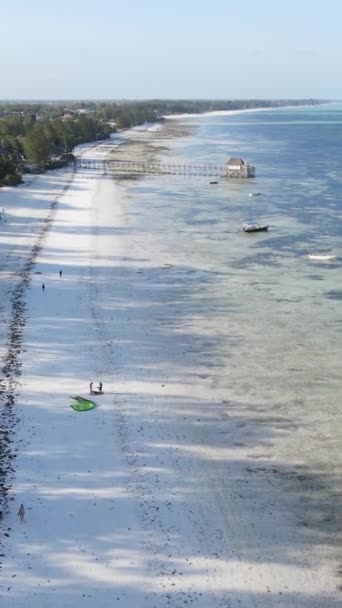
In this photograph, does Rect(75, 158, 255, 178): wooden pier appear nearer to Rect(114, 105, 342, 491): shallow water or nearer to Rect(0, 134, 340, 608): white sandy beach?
Rect(114, 105, 342, 491): shallow water

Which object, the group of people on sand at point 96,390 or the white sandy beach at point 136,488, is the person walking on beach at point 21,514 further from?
the group of people on sand at point 96,390

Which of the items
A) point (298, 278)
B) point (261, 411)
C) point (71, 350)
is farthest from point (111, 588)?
point (298, 278)

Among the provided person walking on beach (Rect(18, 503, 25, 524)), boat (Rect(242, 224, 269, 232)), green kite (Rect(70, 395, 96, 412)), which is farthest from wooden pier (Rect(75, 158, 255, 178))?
person walking on beach (Rect(18, 503, 25, 524))

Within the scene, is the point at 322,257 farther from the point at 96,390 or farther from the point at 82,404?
the point at 82,404

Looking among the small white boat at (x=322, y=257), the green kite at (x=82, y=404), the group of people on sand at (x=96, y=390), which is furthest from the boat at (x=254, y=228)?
the green kite at (x=82, y=404)

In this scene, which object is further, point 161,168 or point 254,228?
point 161,168

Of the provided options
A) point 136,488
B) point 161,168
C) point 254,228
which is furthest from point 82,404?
point 161,168
